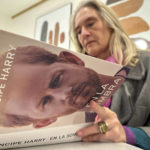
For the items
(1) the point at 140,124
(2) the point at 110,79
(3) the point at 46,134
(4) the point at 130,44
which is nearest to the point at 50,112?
(3) the point at 46,134

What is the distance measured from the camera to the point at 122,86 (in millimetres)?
649

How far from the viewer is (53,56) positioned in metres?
0.27

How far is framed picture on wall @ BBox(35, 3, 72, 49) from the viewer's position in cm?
153

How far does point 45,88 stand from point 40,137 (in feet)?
0.32

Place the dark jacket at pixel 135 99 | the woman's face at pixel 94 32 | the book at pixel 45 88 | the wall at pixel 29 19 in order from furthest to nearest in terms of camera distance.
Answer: the wall at pixel 29 19
the woman's face at pixel 94 32
the dark jacket at pixel 135 99
the book at pixel 45 88

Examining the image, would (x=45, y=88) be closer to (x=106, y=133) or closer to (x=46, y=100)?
(x=46, y=100)

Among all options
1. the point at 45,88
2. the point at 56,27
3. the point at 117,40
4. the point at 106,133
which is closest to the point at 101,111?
the point at 106,133

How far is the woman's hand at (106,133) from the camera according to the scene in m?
0.36

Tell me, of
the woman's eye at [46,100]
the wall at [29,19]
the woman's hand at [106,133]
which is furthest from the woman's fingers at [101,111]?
the wall at [29,19]

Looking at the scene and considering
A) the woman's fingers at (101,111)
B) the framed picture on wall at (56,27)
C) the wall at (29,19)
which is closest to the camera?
the woman's fingers at (101,111)

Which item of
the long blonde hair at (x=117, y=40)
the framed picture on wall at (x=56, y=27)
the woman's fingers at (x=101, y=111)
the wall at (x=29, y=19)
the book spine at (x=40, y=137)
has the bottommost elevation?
the book spine at (x=40, y=137)

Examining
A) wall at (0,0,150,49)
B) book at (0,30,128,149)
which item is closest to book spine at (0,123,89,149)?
book at (0,30,128,149)

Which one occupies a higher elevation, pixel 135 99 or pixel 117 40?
pixel 117 40

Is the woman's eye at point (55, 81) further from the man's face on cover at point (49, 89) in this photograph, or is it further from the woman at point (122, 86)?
the woman at point (122, 86)
